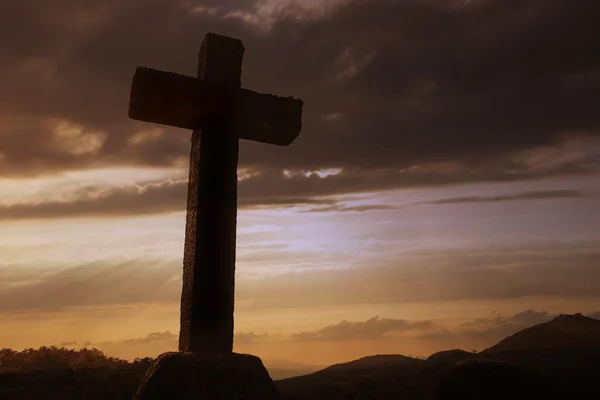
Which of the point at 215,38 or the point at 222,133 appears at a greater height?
the point at 215,38

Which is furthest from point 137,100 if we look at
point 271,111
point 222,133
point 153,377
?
point 153,377

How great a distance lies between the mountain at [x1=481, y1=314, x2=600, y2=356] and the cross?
19.9 feet

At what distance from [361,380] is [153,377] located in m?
5.69

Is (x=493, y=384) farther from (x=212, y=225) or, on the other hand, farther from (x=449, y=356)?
(x=212, y=225)

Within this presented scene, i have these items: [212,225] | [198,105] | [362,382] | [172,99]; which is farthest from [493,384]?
[172,99]

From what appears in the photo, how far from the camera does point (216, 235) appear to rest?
19.4 feet

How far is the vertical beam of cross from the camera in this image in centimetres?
577

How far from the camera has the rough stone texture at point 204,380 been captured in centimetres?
475

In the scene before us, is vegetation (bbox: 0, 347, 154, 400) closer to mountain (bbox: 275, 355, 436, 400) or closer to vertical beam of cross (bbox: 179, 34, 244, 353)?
mountain (bbox: 275, 355, 436, 400)

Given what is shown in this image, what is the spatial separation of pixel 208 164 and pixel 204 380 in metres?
2.16

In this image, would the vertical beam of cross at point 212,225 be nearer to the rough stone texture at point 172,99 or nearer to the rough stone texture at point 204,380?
the rough stone texture at point 172,99

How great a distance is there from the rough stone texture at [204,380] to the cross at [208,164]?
2.57 feet

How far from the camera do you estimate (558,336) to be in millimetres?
10570

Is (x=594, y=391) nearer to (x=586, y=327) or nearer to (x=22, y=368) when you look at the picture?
(x=586, y=327)
